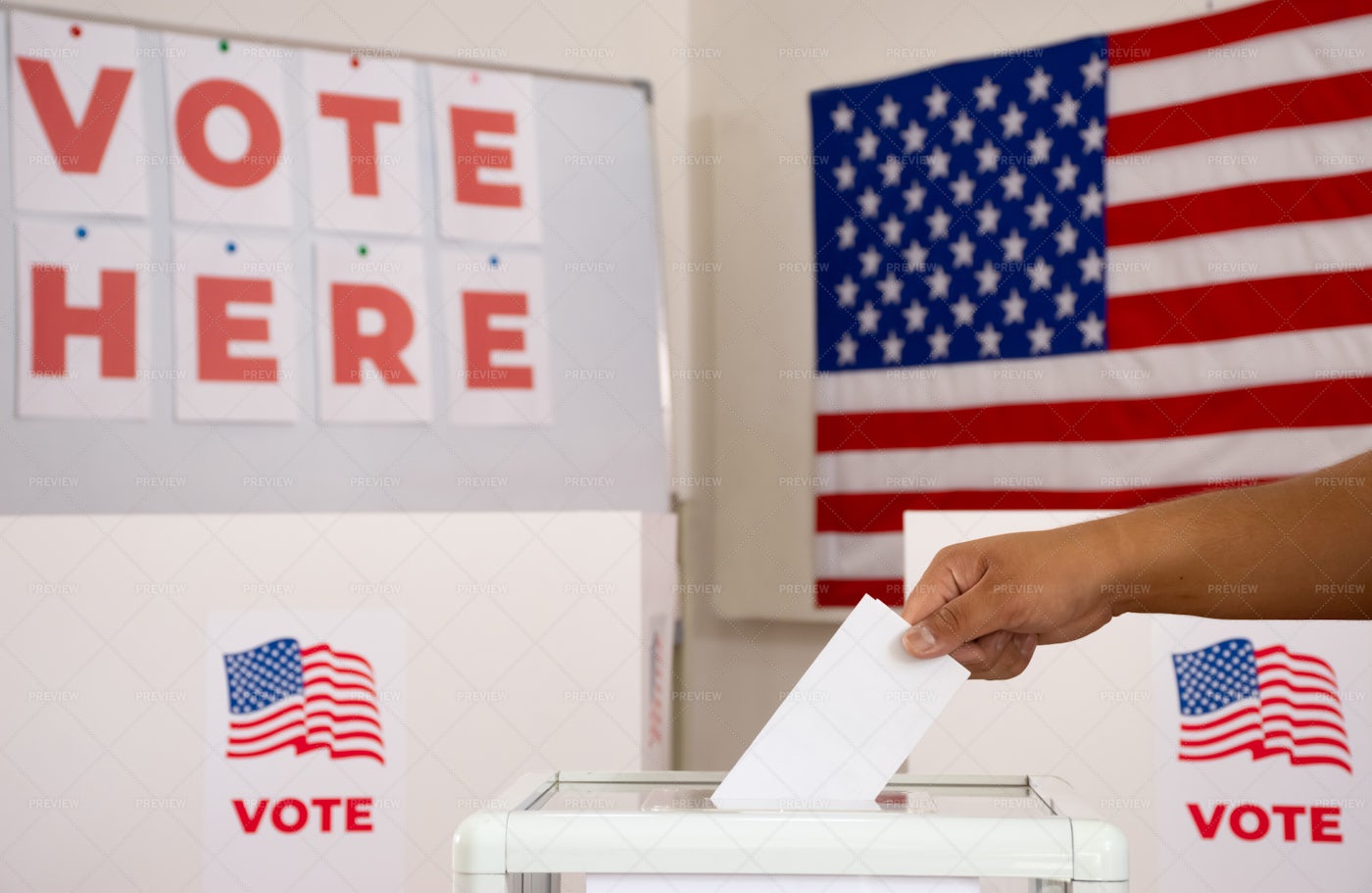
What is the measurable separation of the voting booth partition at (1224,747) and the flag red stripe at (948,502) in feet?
2.74

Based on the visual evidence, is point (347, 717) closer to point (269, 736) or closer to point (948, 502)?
point (269, 736)

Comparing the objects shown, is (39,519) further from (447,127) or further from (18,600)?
(447,127)

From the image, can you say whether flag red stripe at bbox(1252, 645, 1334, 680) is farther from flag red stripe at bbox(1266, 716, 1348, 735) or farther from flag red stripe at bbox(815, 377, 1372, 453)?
flag red stripe at bbox(815, 377, 1372, 453)

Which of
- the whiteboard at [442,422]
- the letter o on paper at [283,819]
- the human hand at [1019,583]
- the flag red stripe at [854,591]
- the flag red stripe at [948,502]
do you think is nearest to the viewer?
the human hand at [1019,583]

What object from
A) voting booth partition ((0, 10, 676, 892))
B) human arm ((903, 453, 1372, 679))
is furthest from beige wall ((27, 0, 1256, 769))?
human arm ((903, 453, 1372, 679))

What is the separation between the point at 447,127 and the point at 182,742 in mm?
1399

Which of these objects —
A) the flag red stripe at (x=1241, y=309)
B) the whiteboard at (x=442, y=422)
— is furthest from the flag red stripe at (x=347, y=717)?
the flag red stripe at (x=1241, y=309)

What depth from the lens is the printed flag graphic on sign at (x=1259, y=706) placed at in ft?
5.93

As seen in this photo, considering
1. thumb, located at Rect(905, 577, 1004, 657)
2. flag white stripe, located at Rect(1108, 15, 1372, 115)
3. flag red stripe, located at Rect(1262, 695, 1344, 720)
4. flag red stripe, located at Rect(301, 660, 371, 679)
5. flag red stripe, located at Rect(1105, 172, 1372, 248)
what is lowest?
flag red stripe, located at Rect(1262, 695, 1344, 720)

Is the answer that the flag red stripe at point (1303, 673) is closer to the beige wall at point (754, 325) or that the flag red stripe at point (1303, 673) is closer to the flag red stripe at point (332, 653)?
the flag red stripe at point (332, 653)

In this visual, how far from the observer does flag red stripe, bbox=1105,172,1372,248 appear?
253 centimetres

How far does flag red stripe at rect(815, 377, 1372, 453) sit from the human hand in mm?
1595

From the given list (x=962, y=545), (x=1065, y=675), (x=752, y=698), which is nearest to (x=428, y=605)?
(x=1065, y=675)

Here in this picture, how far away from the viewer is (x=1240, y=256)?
104 inches
